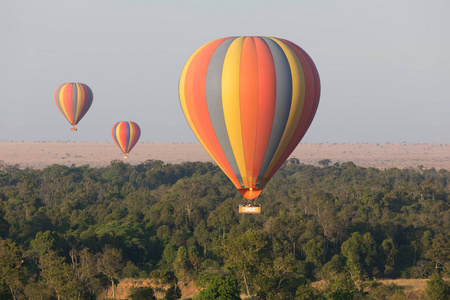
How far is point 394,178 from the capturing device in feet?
470

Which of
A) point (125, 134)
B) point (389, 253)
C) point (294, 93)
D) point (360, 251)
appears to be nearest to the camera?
point (294, 93)

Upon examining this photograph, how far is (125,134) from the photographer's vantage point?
10681 cm

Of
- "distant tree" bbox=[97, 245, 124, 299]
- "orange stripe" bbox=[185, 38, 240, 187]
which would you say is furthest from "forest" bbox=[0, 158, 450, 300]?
"orange stripe" bbox=[185, 38, 240, 187]

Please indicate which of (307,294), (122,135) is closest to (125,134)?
(122,135)

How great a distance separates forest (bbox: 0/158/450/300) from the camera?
45.1 m

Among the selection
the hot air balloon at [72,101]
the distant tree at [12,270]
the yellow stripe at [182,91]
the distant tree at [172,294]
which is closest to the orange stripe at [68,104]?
the hot air balloon at [72,101]

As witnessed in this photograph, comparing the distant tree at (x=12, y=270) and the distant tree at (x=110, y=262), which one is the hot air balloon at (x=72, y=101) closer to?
the distant tree at (x=110, y=262)

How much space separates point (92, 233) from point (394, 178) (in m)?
92.8

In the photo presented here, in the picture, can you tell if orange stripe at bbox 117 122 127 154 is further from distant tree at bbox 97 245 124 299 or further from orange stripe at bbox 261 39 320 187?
orange stripe at bbox 261 39 320 187

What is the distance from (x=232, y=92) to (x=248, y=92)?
85cm

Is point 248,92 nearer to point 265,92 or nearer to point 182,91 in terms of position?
point 265,92

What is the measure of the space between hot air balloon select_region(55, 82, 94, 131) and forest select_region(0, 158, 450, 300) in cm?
1141

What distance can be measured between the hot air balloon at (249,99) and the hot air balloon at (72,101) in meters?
52.7

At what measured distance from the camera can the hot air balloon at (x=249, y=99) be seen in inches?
1407
